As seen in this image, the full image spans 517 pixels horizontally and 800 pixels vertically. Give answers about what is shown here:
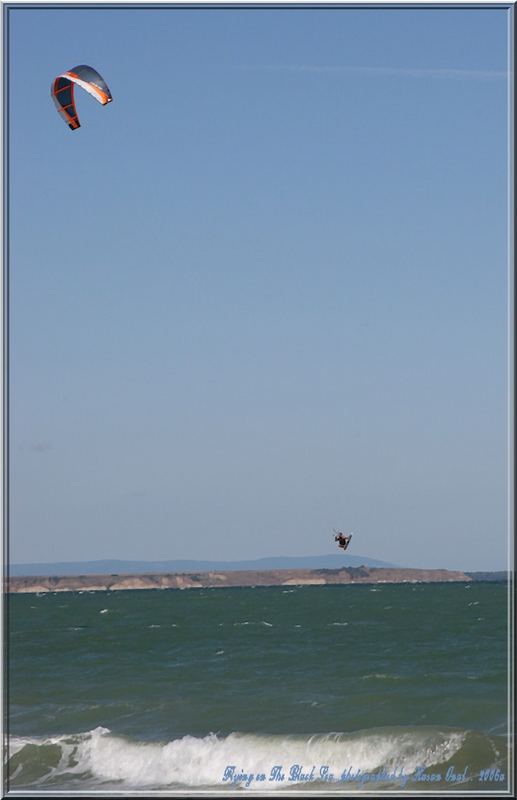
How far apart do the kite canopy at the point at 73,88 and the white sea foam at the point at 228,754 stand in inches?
615

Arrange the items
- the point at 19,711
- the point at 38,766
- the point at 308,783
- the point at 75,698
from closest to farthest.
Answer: the point at 308,783 → the point at 38,766 → the point at 19,711 → the point at 75,698

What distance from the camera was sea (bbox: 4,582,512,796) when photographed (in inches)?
1115

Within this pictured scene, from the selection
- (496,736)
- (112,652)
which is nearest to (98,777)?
(496,736)

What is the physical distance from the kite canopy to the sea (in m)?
15.0

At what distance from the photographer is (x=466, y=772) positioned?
27812 millimetres

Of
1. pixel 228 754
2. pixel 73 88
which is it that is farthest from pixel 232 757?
pixel 73 88

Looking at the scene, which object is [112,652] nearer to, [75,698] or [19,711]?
[75,698]

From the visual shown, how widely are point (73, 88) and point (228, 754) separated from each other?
17.7 metres

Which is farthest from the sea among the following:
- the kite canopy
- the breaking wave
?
the kite canopy

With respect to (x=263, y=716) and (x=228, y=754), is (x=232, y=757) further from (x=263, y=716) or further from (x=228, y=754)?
(x=263, y=716)

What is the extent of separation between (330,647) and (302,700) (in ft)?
62.4

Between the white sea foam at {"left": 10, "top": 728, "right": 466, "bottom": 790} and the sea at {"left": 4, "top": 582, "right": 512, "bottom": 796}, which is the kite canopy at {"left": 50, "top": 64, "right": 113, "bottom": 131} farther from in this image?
the white sea foam at {"left": 10, "top": 728, "right": 466, "bottom": 790}

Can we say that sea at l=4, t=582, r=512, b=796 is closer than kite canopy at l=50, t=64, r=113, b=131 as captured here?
No

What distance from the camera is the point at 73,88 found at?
1129 inches
